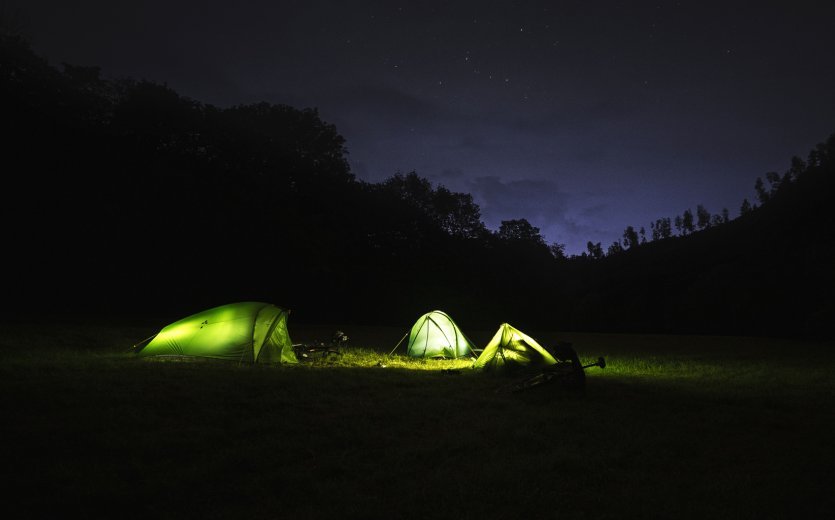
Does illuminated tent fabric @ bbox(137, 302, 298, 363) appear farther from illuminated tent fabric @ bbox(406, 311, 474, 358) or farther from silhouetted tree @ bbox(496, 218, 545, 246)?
silhouetted tree @ bbox(496, 218, 545, 246)

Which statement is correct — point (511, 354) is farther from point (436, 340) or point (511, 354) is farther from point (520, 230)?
point (520, 230)

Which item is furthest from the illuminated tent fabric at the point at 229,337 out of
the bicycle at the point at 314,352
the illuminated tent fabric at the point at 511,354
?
the illuminated tent fabric at the point at 511,354

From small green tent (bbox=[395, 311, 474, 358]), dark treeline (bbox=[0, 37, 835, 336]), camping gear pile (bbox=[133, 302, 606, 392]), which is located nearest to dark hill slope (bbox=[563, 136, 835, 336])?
dark treeline (bbox=[0, 37, 835, 336])

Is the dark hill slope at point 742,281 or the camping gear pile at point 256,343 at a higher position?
the dark hill slope at point 742,281

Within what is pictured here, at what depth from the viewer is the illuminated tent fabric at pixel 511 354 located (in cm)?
1259

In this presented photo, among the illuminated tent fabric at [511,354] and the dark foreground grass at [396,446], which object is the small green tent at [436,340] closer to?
the illuminated tent fabric at [511,354]

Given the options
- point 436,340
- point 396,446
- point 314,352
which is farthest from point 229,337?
point 396,446

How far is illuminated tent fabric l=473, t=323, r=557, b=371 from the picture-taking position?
12586 millimetres

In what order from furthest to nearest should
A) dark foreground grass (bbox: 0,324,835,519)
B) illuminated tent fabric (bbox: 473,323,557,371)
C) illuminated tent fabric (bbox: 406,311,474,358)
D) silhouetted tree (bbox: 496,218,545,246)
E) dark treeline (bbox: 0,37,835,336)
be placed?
silhouetted tree (bbox: 496,218,545,246)
dark treeline (bbox: 0,37,835,336)
illuminated tent fabric (bbox: 406,311,474,358)
illuminated tent fabric (bbox: 473,323,557,371)
dark foreground grass (bbox: 0,324,835,519)

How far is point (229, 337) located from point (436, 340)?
6.74 m

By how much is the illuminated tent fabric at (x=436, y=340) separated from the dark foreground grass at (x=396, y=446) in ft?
15.5

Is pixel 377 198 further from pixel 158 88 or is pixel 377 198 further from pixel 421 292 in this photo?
pixel 158 88

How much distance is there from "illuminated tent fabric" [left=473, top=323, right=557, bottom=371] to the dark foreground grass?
4.88ft

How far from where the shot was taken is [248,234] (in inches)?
1540
